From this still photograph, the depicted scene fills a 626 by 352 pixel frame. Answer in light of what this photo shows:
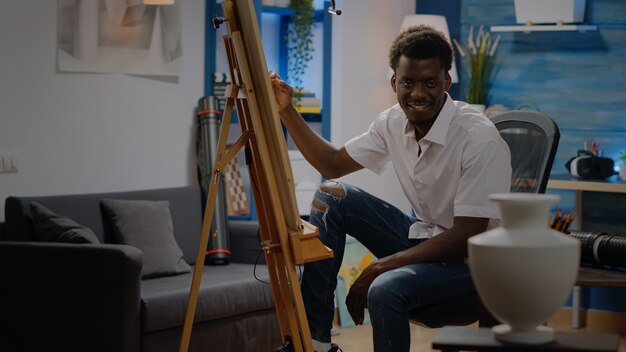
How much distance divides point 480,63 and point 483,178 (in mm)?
2936

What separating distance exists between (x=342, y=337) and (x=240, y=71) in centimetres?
242

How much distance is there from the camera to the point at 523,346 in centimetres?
176

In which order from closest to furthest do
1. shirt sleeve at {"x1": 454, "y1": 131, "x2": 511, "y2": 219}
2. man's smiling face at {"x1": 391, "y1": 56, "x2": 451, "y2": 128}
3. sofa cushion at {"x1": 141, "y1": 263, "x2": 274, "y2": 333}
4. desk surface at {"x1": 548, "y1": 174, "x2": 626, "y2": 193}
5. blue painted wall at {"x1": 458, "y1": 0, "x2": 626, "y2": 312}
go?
shirt sleeve at {"x1": 454, "y1": 131, "x2": 511, "y2": 219} → man's smiling face at {"x1": 391, "y1": 56, "x2": 451, "y2": 128} → sofa cushion at {"x1": 141, "y1": 263, "x2": 274, "y2": 333} → desk surface at {"x1": 548, "y1": 174, "x2": 626, "y2": 193} → blue painted wall at {"x1": 458, "y1": 0, "x2": 626, "y2": 312}

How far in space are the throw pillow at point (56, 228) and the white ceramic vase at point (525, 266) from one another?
91.9 inches

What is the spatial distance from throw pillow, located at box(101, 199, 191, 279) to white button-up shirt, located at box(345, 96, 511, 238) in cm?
142

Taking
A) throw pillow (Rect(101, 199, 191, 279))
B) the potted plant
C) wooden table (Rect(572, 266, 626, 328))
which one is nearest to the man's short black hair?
wooden table (Rect(572, 266, 626, 328))

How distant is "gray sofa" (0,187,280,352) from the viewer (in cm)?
362

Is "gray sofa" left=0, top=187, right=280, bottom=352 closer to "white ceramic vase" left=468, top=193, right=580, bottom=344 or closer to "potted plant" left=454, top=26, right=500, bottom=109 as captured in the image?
"white ceramic vase" left=468, top=193, right=580, bottom=344

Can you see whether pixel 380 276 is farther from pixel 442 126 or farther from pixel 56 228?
pixel 56 228

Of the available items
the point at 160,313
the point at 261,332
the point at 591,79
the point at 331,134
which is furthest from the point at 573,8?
the point at 160,313

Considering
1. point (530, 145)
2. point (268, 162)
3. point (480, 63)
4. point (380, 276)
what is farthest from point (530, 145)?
point (480, 63)

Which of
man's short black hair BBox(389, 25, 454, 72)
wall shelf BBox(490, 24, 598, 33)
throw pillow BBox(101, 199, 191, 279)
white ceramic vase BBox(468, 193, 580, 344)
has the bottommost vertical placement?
throw pillow BBox(101, 199, 191, 279)

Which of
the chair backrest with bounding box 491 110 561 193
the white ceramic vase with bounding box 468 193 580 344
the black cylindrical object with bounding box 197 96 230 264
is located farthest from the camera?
the black cylindrical object with bounding box 197 96 230 264

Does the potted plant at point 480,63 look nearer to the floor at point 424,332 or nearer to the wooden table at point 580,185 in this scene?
the wooden table at point 580,185
